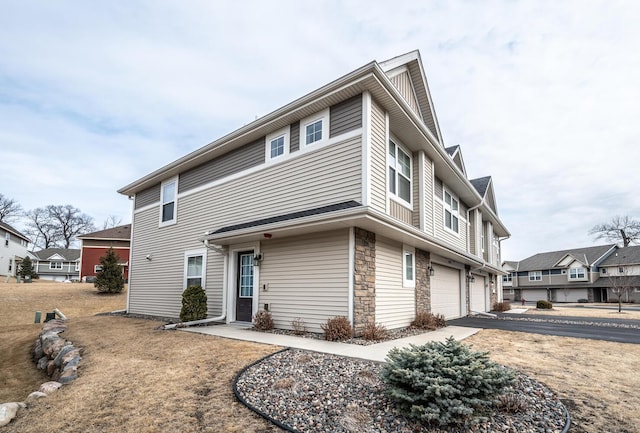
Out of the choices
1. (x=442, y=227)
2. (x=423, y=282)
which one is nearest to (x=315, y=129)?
(x=423, y=282)

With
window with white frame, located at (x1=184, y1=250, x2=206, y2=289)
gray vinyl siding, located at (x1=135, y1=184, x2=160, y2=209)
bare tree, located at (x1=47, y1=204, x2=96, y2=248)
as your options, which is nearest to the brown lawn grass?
window with white frame, located at (x1=184, y1=250, x2=206, y2=289)

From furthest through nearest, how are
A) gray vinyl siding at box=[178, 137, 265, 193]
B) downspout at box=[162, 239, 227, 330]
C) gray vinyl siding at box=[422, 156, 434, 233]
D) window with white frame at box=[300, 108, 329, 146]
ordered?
gray vinyl siding at box=[422, 156, 434, 233] < gray vinyl siding at box=[178, 137, 265, 193] < downspout at box=[162, 239, 227, 330] < window with white frame at box=[300, 108, 329, 146]

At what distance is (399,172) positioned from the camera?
9828 mm

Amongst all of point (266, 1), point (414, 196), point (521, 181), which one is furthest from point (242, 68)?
point (521, 181)

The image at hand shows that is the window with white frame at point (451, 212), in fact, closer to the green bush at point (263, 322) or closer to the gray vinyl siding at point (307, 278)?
the gray vinyl siding at point (307, 278)

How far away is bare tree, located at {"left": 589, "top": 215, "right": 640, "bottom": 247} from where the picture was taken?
45000 mm

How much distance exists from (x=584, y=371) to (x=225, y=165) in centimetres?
1026

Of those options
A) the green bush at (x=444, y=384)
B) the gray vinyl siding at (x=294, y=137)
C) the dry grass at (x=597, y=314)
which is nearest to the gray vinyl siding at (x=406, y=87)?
the gray vinyl siding at (x=294, y=137)

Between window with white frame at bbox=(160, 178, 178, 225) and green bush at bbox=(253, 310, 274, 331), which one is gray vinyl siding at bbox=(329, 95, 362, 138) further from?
window with white frame at bbox=(160, 178, 178, 225)

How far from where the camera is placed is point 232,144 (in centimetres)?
1088

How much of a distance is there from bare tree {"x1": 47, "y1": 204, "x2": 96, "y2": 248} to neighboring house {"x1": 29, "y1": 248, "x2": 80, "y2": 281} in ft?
18.3

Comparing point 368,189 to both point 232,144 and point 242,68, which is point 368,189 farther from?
point 242,68

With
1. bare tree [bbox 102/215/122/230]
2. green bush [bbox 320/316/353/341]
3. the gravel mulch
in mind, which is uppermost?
bare tree [bbox 102/215/122/230]

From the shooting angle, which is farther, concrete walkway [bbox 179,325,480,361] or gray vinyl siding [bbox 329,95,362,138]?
gray vinyl siding [bbox 329,95,362,138]
